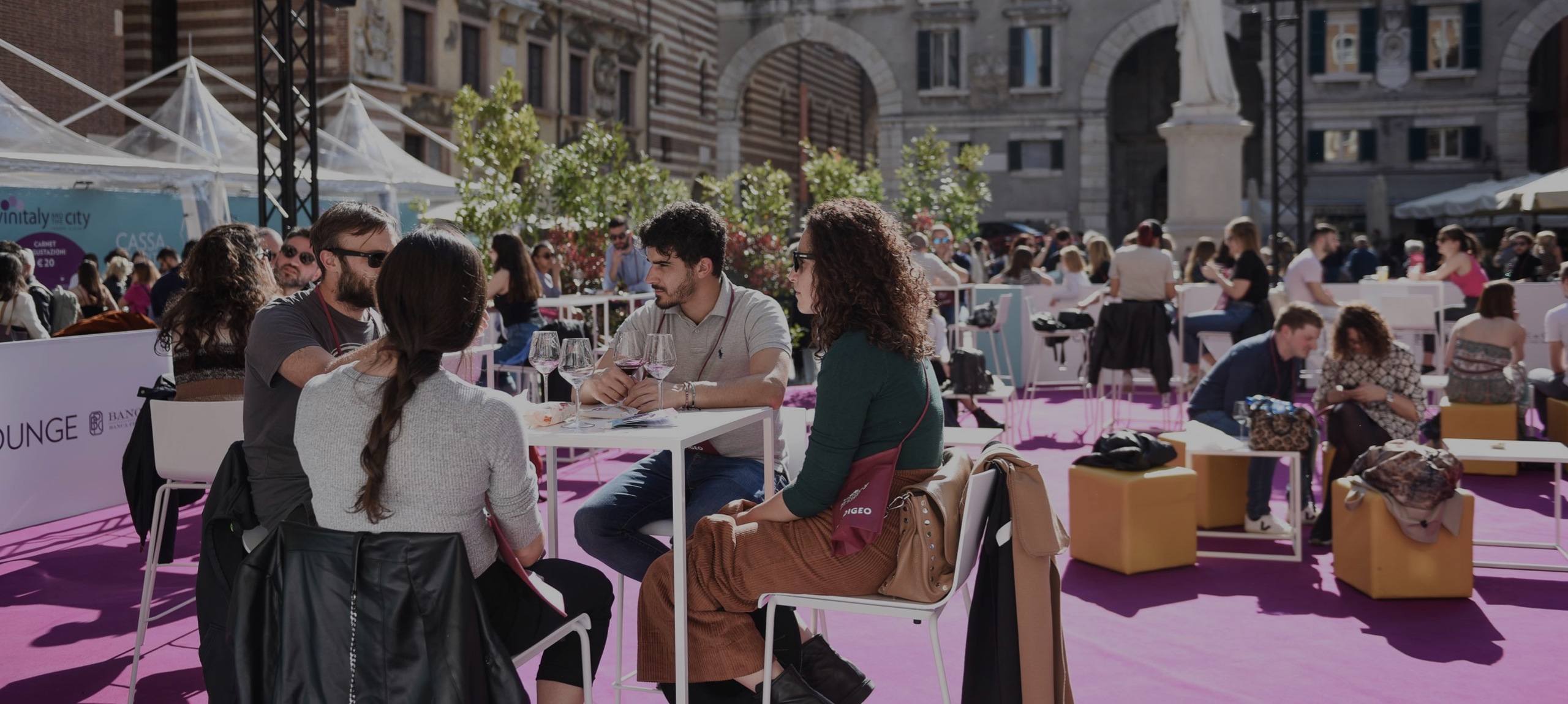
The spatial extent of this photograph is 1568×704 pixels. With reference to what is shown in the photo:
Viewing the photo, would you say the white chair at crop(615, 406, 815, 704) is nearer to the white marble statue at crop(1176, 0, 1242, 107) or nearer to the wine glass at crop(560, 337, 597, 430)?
the wine glass at crop(560, 337, 597, 430)

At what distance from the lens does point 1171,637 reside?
15.8ft

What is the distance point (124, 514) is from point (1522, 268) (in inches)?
527

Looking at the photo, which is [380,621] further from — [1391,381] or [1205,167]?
[1205,167]

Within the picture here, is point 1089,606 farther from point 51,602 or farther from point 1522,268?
point 1522,268

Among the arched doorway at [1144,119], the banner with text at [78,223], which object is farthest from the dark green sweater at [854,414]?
the arched doorway at [1144,119]

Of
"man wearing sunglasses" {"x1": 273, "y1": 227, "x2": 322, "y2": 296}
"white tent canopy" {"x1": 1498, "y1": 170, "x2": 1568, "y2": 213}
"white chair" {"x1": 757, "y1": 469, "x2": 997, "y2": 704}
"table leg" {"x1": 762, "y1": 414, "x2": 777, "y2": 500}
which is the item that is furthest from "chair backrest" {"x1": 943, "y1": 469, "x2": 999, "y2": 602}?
"white tent canopy" {"x1": 1498, "y1": 170, "x2": 1568, "y2": 213}

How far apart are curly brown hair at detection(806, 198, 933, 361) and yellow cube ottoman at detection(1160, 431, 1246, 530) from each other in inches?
149

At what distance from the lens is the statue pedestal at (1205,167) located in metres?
14.9

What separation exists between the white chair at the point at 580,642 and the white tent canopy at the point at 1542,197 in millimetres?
17244

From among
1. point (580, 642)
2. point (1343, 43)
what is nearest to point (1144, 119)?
point (1343, 43)

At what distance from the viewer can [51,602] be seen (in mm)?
5285

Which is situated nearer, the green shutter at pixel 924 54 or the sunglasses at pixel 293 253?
the sunglasses at pixel 293 253

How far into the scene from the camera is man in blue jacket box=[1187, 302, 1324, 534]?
640 centimetres

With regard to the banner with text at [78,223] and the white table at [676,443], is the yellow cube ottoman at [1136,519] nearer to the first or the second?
the white table at [676,443]
